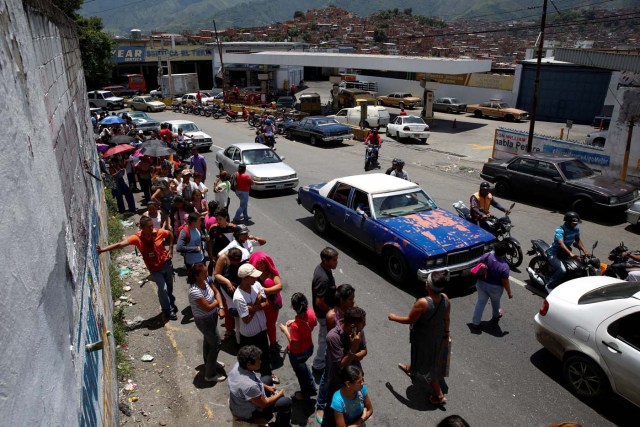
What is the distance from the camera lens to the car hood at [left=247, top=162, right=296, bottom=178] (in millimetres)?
13734

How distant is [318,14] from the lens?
187625 millimetres

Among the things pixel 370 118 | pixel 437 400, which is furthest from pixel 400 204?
pixel 370 118

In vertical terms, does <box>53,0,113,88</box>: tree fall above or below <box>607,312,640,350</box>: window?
above

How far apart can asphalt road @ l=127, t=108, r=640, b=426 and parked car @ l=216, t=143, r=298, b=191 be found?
0.46m

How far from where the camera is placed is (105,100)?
3988 cm

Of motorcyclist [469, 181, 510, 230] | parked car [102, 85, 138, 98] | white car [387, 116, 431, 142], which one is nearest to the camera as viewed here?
motorcyclist [469, 181, 510, 230]

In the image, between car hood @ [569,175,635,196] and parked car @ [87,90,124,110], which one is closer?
car hood @ [569,175,635,196]

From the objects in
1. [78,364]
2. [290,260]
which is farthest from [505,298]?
[78,364]

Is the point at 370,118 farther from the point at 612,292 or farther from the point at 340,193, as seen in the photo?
the point at 612,292

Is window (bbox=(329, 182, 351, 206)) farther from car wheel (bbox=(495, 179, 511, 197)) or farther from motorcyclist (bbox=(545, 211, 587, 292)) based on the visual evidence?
car wheel (bbox=(495, 179, 511, 197))

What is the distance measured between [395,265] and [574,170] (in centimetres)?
741

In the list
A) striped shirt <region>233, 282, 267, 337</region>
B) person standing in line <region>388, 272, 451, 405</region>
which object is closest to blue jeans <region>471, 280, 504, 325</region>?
person standing in line <region>388, 272, 451, 405</region>

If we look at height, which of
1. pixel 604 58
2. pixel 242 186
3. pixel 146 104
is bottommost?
pixel 146 104

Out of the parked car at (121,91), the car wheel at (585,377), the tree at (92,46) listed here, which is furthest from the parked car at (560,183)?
the parked car at (121,91)
